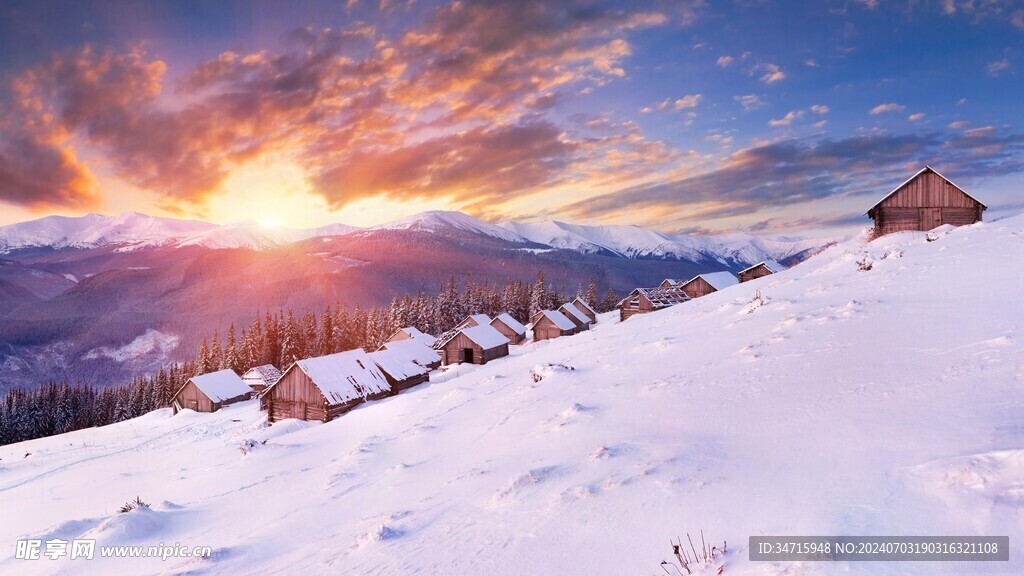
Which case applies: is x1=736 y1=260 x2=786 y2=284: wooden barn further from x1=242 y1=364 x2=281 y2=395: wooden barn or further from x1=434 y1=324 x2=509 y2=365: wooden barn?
x1=242 y1=364 x2=281 y2=395: wooden barn

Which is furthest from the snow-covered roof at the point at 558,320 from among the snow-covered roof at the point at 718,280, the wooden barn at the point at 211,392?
the wooden barn at the point at 211,392

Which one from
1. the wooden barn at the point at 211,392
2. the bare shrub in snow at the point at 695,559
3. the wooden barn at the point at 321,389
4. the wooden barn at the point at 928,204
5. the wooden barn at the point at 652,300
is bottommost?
the wooden barn at the point at 211,392

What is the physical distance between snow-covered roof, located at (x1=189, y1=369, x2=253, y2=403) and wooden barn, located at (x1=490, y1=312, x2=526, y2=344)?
1369 inches

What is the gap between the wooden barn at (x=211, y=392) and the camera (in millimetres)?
53625

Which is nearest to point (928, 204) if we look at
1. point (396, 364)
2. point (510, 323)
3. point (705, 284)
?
point (705, 284)

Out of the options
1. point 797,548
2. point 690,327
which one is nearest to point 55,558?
point 797,548

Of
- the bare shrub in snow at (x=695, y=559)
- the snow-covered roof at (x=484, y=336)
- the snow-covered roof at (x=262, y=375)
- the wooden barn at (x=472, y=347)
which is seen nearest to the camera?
the bare shrub in snow at (x=695, y=559)

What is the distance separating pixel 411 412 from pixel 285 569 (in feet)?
42.5

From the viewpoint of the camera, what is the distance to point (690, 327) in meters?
17.6

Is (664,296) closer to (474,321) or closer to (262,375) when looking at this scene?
(474,321)

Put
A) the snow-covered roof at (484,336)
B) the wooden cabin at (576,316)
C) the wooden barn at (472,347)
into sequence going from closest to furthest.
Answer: the wooden barn at (472,347), the snow-covered roof at (484,336), the wooden cabin at (576,316)

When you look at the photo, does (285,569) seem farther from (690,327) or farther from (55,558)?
(690,327)

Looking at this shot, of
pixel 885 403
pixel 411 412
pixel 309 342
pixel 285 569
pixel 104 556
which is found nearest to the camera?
pixel 285 569

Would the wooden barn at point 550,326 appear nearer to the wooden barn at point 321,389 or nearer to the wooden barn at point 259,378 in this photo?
the wooden barn at point 321,389
